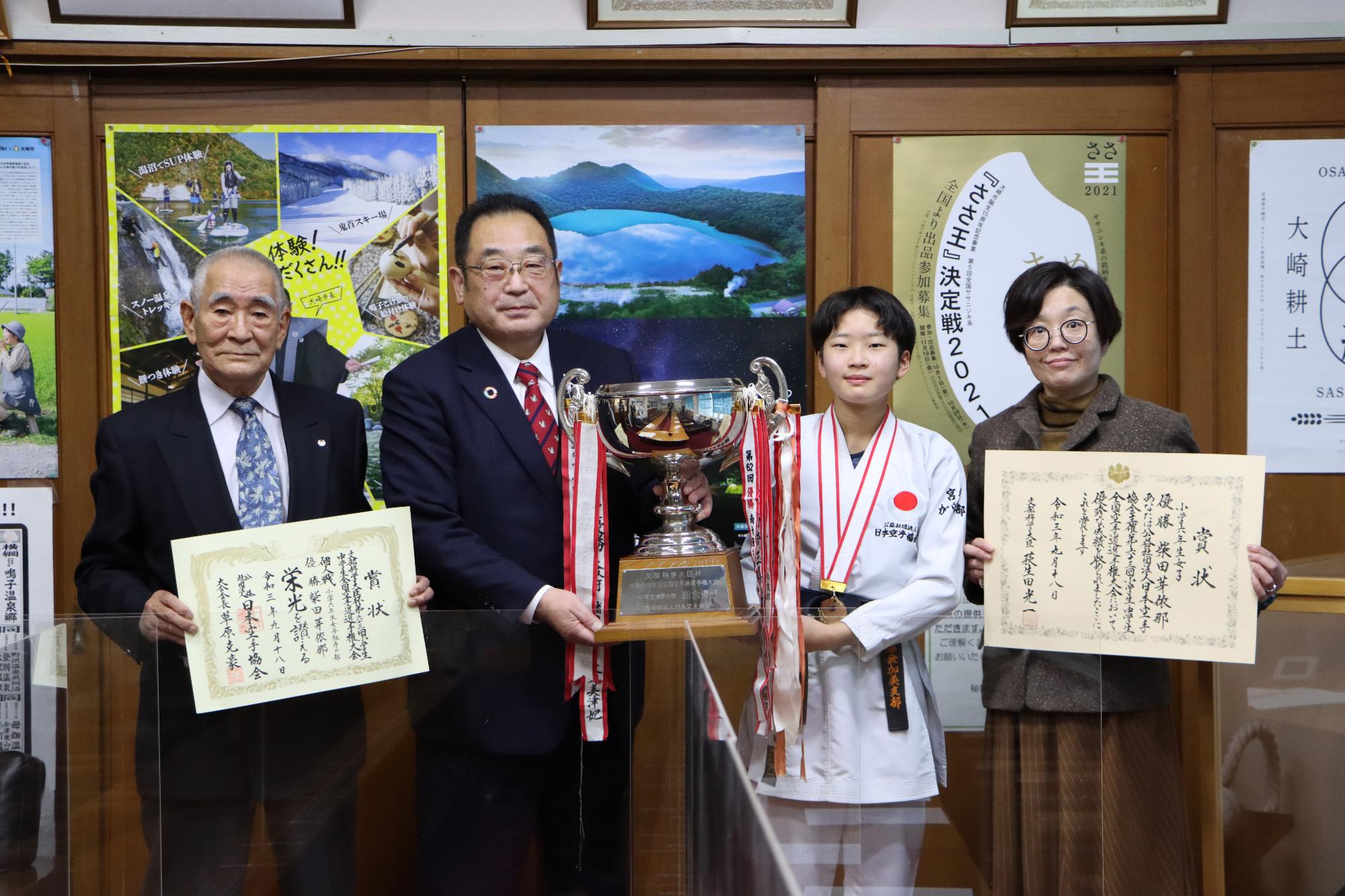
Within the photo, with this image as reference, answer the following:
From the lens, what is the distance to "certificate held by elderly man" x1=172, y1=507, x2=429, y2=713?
170cm

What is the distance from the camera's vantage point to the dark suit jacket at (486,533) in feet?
5.74

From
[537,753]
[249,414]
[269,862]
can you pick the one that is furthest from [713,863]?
[249,414]

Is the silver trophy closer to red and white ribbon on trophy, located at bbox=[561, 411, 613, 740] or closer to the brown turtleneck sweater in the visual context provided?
red and white ribbon on trophy, located at bbox=[561, 411, 613, 740]

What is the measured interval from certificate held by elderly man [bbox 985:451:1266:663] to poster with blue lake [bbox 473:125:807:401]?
1.04 metres

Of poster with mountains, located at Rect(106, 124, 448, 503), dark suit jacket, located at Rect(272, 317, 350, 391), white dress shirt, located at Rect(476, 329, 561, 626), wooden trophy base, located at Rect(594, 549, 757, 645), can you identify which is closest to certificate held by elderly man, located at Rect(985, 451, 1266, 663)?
wooden trophy base, located at Rect(594, 549, 757, 645)

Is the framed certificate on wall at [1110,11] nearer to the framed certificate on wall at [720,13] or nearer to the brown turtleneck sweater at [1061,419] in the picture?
the framed certificate on wall at [720,13]

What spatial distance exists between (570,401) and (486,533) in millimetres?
300

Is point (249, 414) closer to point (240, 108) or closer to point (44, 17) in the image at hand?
point (240, 108)

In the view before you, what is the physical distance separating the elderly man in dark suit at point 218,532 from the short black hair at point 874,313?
2.81 feet

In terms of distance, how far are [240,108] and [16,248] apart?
0.65 m

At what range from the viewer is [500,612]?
1.73 m

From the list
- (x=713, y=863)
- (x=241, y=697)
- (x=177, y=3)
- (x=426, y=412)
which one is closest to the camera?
(x=713, y=863)

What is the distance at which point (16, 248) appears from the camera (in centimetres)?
265

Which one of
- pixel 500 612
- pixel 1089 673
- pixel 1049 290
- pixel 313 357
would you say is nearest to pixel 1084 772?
pixel 1089 673
